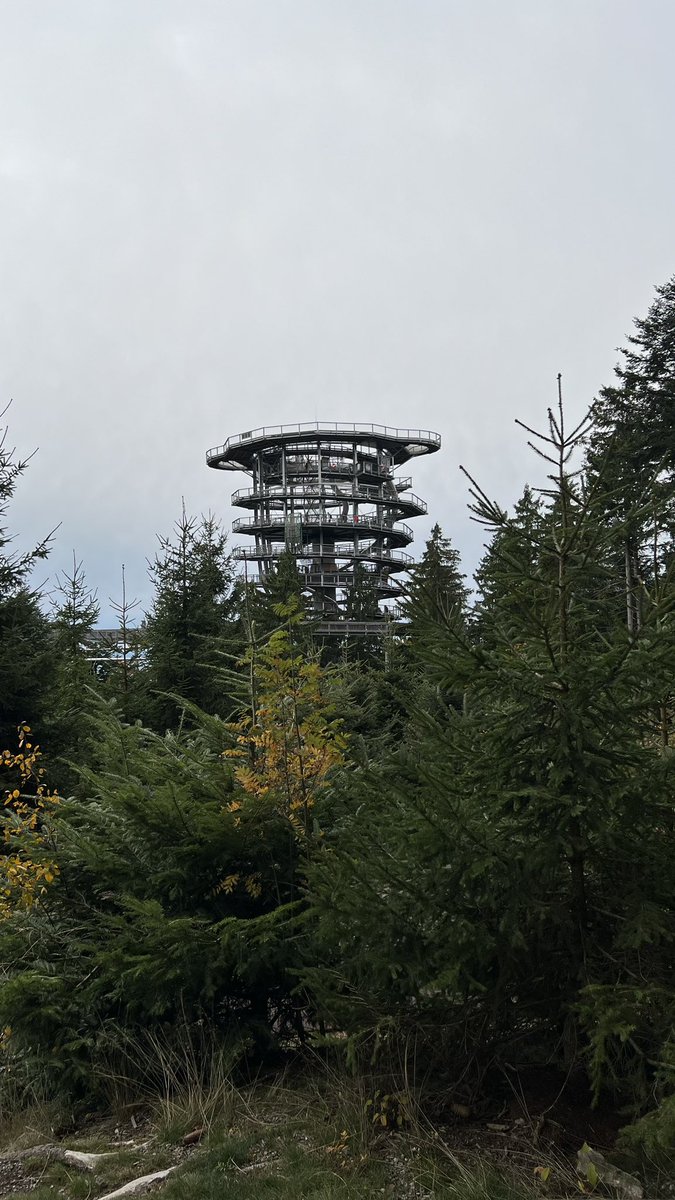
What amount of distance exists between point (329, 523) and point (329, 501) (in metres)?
3.11

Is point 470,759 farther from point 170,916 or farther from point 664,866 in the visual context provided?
point 170,916

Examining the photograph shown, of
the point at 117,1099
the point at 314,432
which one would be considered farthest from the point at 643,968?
the point at 314,432

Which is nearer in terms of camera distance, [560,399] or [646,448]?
[560,399]

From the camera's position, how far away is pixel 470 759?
4.60 metres

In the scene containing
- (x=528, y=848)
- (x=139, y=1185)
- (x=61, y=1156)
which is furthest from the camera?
(x=61, y=1156)

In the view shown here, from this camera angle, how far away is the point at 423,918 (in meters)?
4.50

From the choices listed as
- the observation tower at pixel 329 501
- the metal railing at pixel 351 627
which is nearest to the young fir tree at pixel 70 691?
the metal railing at pixel 351 627

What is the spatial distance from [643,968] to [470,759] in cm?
128

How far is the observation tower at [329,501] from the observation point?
75.2 metres

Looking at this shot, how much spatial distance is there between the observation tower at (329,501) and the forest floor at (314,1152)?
→ 66451 millimetres

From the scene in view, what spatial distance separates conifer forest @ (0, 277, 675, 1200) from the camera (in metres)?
4.37

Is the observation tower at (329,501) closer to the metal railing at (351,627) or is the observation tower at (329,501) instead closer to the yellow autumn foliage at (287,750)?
the metal railing at (351,627)

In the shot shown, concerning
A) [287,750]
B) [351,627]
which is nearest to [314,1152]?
[287,750]

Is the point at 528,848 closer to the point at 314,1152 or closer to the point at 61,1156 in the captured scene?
the point at 314,1152
